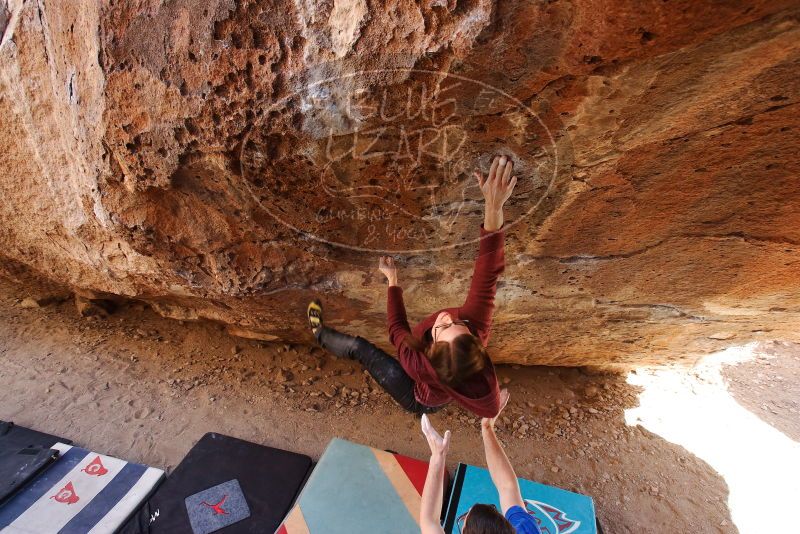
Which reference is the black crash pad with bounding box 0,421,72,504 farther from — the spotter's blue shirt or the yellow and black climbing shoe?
the spotter's blue shirt

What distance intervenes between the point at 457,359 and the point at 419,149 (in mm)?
755

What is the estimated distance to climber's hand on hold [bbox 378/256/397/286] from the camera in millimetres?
1938

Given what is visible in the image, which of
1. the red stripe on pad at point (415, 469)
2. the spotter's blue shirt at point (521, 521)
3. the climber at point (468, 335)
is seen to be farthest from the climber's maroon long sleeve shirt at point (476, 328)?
the red stripe on pad at point (415, 469)

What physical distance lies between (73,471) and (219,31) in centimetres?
278

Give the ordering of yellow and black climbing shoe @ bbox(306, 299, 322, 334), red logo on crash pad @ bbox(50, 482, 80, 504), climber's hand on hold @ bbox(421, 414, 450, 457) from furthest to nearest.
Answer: red logo on crash pad @ bbox(50, 482, 80, 504), yellow and black climbing shoe @ bbox(306, 299, 322, 334), climber's hand on hold @ bbox(421, 414, 450, 457)

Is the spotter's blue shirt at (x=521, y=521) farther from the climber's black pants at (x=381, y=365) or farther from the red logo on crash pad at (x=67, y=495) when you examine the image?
the red logo on crash pad at (x=67, y=495)

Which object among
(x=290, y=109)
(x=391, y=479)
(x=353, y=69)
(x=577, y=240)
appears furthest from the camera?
(x=391, y=479)

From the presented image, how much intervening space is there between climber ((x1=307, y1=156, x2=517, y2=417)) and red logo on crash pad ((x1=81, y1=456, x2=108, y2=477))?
2.15 metres

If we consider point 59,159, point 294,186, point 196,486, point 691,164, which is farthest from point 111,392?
point 691,164

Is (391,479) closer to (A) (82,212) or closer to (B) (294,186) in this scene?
(B) (294,186)

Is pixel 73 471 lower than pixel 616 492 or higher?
lower

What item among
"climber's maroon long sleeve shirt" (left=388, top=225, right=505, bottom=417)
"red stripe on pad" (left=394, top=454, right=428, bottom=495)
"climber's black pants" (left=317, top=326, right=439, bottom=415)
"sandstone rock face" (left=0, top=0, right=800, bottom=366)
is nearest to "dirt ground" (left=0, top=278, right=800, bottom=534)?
"red stripe on pad" (left=394, top=454, right=428, bottom=495)

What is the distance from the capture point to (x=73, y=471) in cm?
268

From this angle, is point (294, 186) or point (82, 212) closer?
point (294, 186)
